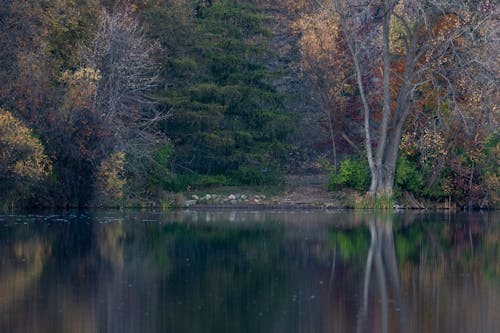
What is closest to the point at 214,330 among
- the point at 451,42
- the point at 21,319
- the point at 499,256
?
the point at 21,319

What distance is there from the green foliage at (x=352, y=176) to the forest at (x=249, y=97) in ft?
0.28

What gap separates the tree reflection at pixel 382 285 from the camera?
14.5 metres

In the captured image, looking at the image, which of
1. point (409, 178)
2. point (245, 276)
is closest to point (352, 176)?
point (409, 178)

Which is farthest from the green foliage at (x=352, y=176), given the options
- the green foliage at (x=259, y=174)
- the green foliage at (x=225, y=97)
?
the green foliage at (x=225, y=97)

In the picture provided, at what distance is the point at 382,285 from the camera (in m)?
18.1

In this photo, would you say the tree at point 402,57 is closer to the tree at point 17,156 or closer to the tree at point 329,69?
the tree at point 329,69

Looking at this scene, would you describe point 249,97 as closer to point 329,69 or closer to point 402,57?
point 329,69

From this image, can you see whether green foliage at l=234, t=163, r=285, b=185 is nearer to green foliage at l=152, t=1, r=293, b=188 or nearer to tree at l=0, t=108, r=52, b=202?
green foliage at l=152, t=1, r=293, b=188

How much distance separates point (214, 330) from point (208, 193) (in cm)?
2807

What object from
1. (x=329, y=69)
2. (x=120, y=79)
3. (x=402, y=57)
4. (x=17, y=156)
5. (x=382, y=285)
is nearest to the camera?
(x=382, y=285)

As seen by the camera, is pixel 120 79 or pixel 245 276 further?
pixel 120 79

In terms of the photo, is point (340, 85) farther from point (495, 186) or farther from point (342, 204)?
point (495, 186)

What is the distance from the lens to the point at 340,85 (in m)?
41.8

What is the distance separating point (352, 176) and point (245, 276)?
22.9 metres
